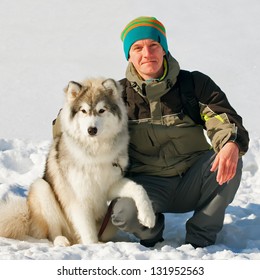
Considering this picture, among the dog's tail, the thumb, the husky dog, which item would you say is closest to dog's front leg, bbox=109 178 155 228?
the husky dog

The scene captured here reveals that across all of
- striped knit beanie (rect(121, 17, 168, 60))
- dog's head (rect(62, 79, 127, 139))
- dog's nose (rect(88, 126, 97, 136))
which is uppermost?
striped knit beanie (rect(121, 17, 168, 60))

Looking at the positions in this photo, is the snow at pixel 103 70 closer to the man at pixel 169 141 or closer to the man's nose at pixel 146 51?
the man at pixel 169 141

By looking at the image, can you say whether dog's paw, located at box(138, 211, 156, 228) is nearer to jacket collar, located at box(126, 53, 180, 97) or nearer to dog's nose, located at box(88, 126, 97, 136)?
dog's nose, located at box(88, 126, 97, 136)

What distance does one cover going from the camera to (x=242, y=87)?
407 inches

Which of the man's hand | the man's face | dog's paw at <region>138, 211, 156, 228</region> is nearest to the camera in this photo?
the man's hand

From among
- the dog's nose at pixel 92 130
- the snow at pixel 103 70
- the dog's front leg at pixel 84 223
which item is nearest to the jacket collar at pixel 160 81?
the dog's nose at pixel 92 130

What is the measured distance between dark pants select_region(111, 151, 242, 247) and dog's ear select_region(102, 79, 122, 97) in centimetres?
71

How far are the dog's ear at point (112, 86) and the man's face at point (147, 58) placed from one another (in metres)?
0.24

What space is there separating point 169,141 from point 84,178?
0.73m

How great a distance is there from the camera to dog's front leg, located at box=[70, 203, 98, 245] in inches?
132

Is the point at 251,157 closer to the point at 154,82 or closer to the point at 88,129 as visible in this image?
the point at 154,82

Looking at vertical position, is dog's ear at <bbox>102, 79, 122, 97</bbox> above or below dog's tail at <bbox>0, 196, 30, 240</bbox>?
above

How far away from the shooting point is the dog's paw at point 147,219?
3.18 meters

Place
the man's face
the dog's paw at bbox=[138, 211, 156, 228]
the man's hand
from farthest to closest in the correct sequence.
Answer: the man's face < the dog's paw at bbox=[138, 211, 156, 228] < the man's hand
